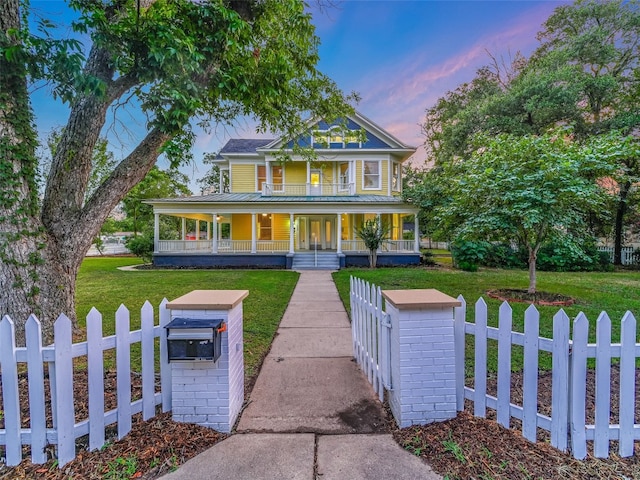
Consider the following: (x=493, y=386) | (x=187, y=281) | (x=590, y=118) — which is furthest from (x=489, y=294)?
(x=590, y=118)

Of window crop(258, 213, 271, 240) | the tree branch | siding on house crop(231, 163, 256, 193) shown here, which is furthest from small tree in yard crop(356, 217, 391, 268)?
the tree branch

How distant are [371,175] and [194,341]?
17.1 m

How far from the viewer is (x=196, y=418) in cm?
231

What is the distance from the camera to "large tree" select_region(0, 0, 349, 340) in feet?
11.1

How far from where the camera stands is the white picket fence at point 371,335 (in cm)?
262

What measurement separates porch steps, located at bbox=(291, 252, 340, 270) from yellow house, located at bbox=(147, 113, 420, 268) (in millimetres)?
50

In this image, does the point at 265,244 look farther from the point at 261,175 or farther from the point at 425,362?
the point at 425,362

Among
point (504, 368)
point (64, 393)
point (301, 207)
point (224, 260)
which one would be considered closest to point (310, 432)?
point (504, 368)

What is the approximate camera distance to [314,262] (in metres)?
14.8

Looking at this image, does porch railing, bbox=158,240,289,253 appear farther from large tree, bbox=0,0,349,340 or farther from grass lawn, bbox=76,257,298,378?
large tree, bbox=0,0,349,340

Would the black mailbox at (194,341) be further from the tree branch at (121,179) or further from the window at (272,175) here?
the window at (272,175)

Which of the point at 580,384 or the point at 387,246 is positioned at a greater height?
the point at 387,246

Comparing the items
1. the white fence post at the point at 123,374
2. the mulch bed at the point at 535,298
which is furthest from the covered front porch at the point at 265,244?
the white fence post at the point at 123,374

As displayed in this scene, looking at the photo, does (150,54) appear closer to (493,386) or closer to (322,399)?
(322,399)
